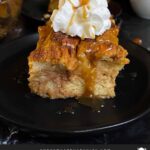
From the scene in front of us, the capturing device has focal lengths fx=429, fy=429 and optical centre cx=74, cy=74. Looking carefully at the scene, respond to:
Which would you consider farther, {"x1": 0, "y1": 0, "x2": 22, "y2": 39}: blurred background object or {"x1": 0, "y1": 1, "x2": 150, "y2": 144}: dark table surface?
{"x1": 0, "y1": 0, "x2": 22, "y2": 39}: blurred background object

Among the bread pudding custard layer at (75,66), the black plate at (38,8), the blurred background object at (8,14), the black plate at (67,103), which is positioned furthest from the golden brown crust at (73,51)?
the black plate at (38,8)

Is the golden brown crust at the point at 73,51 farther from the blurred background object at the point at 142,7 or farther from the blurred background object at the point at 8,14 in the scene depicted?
the blurred background object at the point at 142,7

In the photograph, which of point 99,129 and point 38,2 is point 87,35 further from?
point 38,2

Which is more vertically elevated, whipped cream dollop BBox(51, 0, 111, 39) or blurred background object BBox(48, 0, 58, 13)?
whipped cream dollop BBox(51, 0, 111, 39)

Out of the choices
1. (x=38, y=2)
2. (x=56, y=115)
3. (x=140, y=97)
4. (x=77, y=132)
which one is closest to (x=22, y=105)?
(x=56, y=115)

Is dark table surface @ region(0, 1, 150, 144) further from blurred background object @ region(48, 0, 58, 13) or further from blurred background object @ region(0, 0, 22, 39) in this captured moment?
blurred background object @ region(48, 0, 58, 13)

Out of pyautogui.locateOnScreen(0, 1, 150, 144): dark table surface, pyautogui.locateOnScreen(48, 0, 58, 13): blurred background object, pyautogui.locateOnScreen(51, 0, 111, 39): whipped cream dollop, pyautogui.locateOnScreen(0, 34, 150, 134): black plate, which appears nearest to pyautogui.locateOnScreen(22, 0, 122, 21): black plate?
pyautogui.locateOnScreen(48, 0, 58, 13): blurred background object

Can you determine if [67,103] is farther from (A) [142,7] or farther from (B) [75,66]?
(A) [142,7]

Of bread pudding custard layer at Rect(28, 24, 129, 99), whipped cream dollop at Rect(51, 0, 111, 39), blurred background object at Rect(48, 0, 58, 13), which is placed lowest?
blurred background object at Rect(48, 0, 58, 13)
